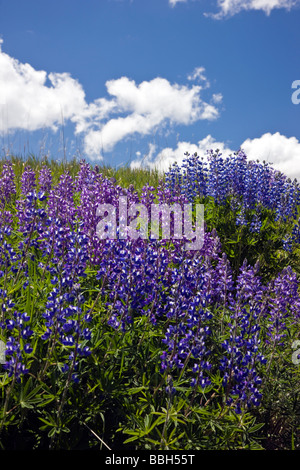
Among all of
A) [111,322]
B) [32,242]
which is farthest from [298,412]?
[32,242]

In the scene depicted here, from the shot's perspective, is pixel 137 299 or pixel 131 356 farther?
pixel 131 356

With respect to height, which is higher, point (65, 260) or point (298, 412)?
point (65, 260)

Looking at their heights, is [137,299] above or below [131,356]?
above

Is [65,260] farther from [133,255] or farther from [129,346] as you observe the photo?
[129,346]

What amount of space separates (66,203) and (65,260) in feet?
4.45

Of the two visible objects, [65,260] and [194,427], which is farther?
[65,260]

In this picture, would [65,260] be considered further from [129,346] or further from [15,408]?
[15,408]

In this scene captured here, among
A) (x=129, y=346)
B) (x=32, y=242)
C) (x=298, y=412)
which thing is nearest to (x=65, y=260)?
(x=32, y=242)

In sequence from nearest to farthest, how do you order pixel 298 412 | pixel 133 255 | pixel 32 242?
pixel 133 255 < pixel 298 412 < pixel 32 242

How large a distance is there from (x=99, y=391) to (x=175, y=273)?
1.14 m

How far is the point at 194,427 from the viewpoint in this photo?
3.23 m
